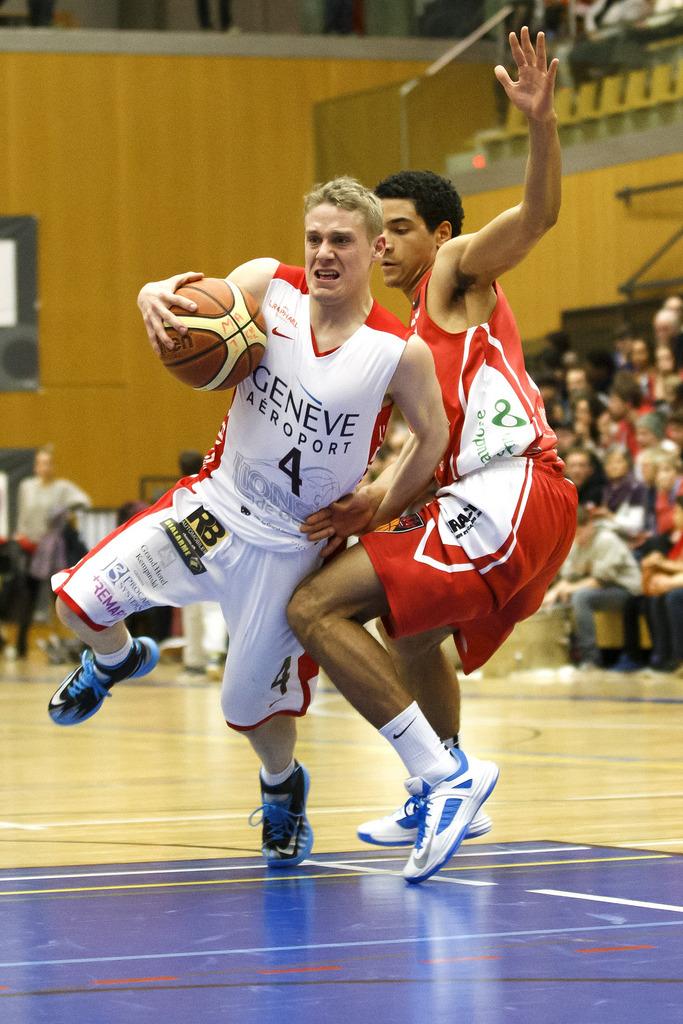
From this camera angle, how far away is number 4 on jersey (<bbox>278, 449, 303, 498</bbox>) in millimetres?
4602

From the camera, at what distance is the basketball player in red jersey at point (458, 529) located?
450 cm

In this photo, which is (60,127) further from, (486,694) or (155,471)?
(486,694)

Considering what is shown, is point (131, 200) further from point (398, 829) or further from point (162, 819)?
point (398, 829)

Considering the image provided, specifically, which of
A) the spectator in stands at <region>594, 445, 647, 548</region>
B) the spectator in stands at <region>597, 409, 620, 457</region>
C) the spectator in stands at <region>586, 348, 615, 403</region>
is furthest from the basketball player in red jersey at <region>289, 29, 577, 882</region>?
the spectator in stands at <region>586, 348, 615, 403</region>

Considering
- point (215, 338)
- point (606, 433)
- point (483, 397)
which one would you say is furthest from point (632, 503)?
point (215, 338)

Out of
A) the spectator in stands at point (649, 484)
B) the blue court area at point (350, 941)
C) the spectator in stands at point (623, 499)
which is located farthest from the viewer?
the spectator in stands at point (623, 499)

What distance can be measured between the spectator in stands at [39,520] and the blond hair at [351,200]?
1198 cm

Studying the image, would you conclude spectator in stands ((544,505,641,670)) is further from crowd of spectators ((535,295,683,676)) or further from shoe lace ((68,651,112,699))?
shoe lace ((68,651,112,699))

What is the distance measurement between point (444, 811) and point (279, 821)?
60 centimetres

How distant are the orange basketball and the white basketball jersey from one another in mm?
88

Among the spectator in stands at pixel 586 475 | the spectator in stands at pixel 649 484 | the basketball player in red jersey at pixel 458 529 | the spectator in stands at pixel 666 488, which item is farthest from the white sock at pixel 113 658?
the spectator in stands at pixel 586 475

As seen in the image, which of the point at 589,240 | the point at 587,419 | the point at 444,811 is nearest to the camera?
the point at 444,811

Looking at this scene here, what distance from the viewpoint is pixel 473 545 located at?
459 cm

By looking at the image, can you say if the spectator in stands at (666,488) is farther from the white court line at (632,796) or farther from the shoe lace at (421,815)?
the shoe lace at (421,815)
